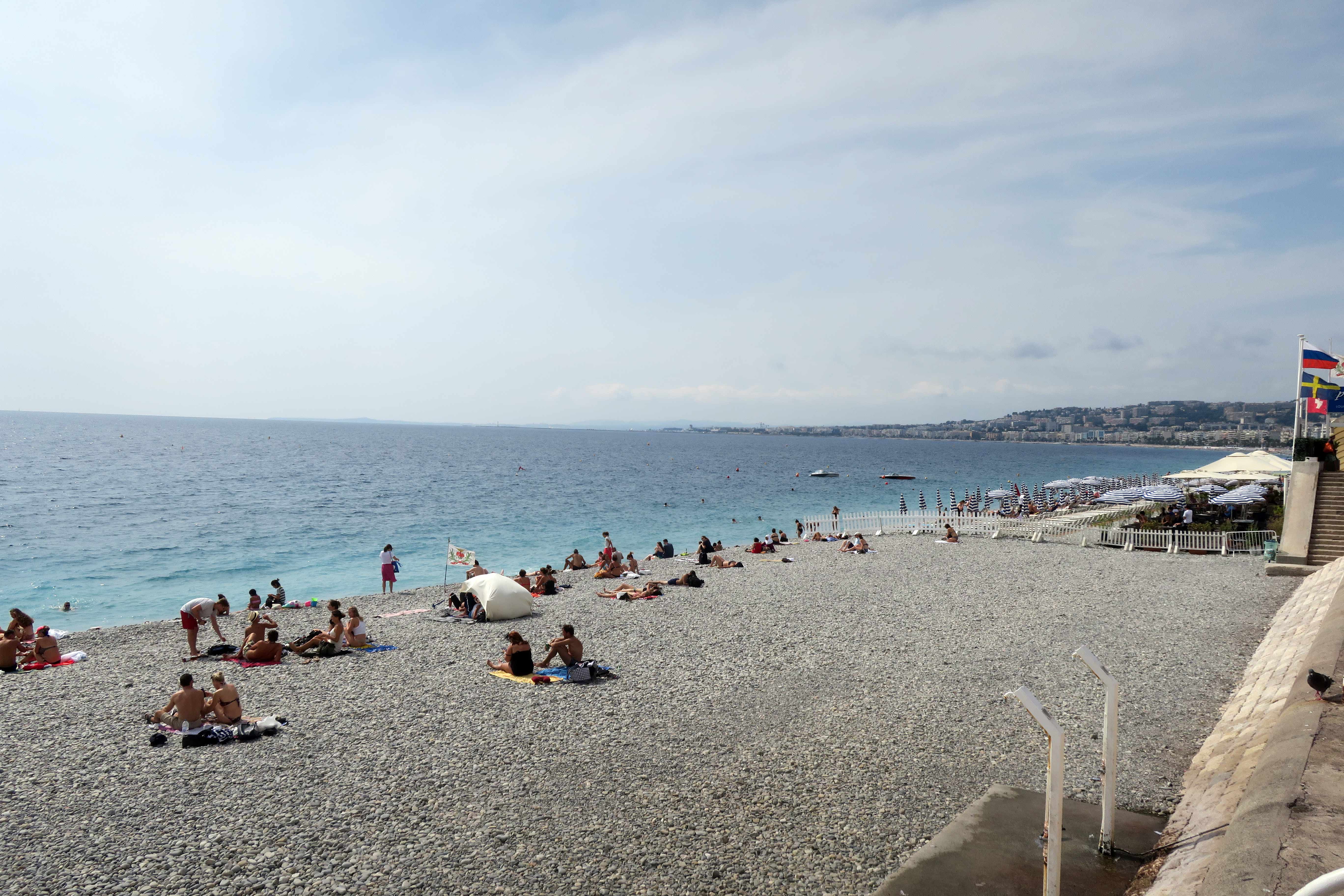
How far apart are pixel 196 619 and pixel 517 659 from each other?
23.5 ft

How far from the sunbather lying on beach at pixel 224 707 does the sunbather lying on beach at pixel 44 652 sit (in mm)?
6183

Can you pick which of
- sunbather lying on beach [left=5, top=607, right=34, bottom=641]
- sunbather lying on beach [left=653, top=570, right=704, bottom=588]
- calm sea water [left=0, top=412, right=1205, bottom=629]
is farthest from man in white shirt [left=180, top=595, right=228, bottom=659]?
sunbather lying on beach [left=653, top=570, right=704, bottom=588]

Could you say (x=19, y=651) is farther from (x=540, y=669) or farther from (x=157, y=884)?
(x=157, y=884)

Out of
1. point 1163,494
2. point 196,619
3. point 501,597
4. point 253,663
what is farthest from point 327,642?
point 1163,494

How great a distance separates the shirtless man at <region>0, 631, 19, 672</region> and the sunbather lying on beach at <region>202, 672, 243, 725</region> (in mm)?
5839

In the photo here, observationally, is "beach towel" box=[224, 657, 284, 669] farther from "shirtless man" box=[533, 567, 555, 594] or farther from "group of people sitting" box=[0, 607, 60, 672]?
"shirtless man" box=[533, 567, 555, 594]

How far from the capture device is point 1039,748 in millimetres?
8102

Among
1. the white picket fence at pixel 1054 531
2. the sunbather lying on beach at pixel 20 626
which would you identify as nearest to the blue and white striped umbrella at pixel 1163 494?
the white picket fence at pixel 1054 531

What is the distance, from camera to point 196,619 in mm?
13578

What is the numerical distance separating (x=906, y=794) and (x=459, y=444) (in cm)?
16157

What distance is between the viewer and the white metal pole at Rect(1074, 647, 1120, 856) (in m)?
5.36

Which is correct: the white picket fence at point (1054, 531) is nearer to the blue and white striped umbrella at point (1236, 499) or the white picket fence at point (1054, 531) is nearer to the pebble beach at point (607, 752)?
the blue and white striped umbrella at point (1236, 499)

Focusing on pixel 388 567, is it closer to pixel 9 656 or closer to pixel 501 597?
pixel 501 597

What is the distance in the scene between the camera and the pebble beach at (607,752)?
594cm
